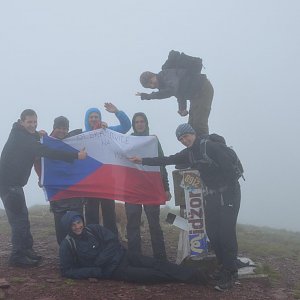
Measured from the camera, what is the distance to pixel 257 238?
51.6ft

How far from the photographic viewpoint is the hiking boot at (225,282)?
8.02 metres

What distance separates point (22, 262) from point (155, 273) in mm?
2647

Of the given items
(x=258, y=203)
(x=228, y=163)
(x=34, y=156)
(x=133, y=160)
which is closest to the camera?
(x=228, y=163)

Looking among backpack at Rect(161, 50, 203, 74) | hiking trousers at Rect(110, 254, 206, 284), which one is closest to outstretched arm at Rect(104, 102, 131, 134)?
backpack at Rect(161, 50, 203, 74)

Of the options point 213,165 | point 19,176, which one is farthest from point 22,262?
point 213,165

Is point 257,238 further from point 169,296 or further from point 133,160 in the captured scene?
point 169,296

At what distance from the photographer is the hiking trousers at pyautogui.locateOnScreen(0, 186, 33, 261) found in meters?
8.80

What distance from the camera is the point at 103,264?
8.19m

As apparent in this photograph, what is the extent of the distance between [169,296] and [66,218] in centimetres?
231

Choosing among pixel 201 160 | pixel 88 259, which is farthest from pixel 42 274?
pixel 201 160

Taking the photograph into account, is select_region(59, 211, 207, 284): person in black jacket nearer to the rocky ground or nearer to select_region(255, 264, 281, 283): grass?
the rocky ground

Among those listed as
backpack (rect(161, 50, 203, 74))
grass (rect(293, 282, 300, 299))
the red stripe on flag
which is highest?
backpack (rect(161, 50, 203, 74))

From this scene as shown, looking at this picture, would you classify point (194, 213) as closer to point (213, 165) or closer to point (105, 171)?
point (213, 165)

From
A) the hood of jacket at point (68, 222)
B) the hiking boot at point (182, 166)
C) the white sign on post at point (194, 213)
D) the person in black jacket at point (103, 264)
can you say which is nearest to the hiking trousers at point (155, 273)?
the person in black jacket at point (103, 264)
